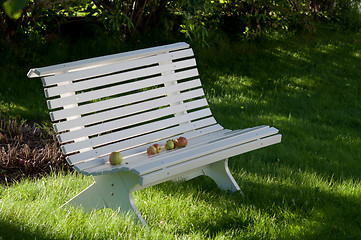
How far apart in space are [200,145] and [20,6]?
234 cm

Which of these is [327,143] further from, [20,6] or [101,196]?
[20,6]

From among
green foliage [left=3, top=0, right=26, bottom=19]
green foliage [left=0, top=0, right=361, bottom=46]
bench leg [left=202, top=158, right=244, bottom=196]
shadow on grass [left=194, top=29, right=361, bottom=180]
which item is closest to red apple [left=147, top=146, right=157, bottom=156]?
bench leg [left=202, top=158, right=244, bottom=196]

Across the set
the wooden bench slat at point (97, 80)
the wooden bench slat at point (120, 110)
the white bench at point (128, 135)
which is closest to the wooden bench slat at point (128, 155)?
the white bench at point (128, 135)

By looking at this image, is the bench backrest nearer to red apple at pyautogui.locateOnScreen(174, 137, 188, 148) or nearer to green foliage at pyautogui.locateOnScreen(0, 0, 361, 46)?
red apple at pyautogui.locateOnScreen(174, 137, 188, 148)

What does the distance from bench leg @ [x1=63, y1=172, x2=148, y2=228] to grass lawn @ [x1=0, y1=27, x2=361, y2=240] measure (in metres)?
0.07

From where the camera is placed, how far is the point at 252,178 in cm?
414

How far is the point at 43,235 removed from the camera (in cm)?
300

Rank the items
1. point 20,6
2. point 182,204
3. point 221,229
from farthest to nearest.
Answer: point 182,204
point 221,229
point 20,6

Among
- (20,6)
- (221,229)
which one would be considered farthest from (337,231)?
(20,6)

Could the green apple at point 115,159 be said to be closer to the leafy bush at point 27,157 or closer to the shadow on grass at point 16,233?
the shadow on grass at point 16,233

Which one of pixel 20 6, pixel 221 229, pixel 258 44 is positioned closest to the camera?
pixel 20 6

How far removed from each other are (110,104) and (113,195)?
73 centimetres

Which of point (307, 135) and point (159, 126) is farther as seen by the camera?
point (307, 135)

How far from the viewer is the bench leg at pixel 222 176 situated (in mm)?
3814
